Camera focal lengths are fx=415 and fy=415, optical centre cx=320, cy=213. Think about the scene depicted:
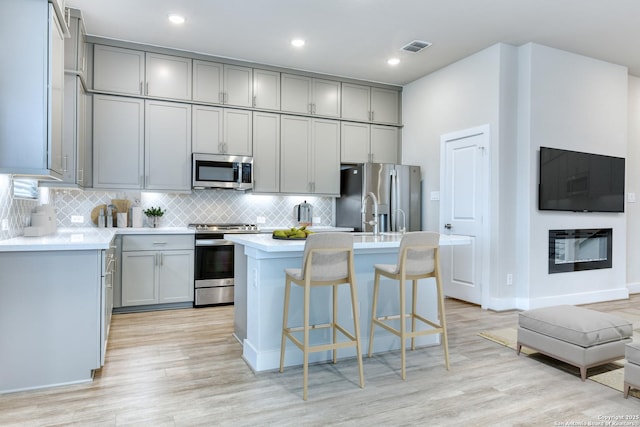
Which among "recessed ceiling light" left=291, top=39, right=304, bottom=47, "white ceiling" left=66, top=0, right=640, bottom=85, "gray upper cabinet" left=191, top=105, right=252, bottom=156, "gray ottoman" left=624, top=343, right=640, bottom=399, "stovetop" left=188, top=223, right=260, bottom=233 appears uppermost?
"white ceiling" left=66, top=0, right=640, bottom=85

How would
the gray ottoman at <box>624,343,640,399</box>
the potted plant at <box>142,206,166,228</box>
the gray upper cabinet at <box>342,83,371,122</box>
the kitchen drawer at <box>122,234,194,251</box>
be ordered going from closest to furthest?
the gray ottoman at <box>624,343,640,399</box>, the kitchen drawer at <box>122,234,194,251</box>, the potted plant at <box>142,206,166,228</box>, the gray upper cabinet at <box>342,83,371,122</box>

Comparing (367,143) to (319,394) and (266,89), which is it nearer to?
(266,89)

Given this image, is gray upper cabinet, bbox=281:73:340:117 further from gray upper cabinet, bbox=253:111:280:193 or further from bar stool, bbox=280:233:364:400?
bar stool, bbox=280:233:364:400

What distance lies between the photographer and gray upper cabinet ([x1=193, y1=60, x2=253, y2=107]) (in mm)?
5035

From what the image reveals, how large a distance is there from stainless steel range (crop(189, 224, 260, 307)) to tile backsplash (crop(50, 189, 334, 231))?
465 millimetres

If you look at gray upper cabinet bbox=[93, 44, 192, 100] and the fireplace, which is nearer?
gray upper cabinet bbox=[93, 44, 192, 100]

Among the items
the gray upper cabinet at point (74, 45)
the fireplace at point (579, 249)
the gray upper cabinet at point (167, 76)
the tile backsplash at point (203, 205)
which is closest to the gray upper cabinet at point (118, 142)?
the gray upper cabinet at point (167, 76)

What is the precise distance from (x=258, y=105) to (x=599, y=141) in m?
4.32

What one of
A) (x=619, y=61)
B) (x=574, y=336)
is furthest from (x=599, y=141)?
(x=574, y=336)

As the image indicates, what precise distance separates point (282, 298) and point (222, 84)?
3.24 metres

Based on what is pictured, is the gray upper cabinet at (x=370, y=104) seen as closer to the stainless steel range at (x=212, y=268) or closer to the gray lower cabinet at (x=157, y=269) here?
the stainless steel range at (x=212, y=268)

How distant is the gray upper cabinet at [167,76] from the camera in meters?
4.81

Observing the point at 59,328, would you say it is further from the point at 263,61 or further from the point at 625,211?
the point at 625,211

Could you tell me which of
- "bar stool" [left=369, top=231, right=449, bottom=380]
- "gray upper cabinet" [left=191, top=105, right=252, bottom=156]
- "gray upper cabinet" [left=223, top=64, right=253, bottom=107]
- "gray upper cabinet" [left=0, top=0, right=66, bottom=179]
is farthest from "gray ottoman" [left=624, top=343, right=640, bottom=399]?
"gray upper cabinet" [left=223, top=64, right=253, bottom=107]
